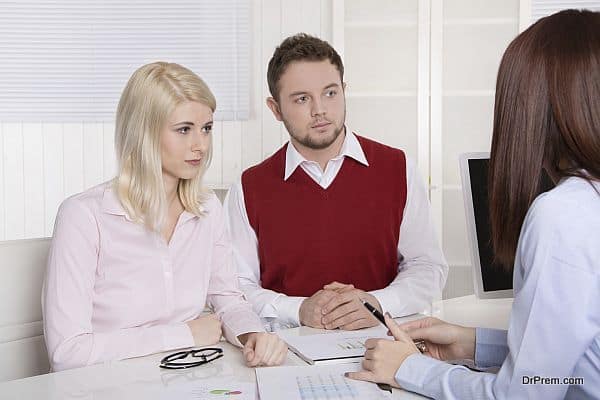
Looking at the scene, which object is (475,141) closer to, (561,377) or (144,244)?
(144,244)

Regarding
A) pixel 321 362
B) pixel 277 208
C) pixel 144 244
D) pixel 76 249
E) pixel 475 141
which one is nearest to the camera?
pixel 321 362

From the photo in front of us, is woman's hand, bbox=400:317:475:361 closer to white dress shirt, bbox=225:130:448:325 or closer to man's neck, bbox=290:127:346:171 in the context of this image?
white dress shirt, bbox=225:130:448:325

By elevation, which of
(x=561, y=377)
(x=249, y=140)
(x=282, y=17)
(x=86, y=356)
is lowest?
(x=86, y=356)

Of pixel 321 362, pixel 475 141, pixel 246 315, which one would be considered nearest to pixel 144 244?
pixel 246 315

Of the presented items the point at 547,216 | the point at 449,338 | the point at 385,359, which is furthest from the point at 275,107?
the point at 547,216

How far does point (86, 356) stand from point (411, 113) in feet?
9.50

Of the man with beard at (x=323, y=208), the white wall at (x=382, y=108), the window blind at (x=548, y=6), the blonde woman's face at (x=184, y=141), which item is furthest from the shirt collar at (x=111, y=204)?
the window blind at (x=548, y=6)

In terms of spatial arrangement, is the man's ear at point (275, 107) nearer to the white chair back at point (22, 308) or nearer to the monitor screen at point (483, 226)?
the monitor screen at point (483, 226)

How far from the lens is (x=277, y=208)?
2637 mm

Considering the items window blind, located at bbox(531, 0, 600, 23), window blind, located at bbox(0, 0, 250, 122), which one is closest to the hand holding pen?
window blind, located at bbox(0, 0, 250, 122)

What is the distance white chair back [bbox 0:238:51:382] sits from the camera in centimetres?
191

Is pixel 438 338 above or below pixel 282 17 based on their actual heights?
below

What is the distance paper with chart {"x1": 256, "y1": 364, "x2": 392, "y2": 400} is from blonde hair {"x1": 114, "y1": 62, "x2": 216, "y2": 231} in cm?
57

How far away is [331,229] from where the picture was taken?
8.55 ft
